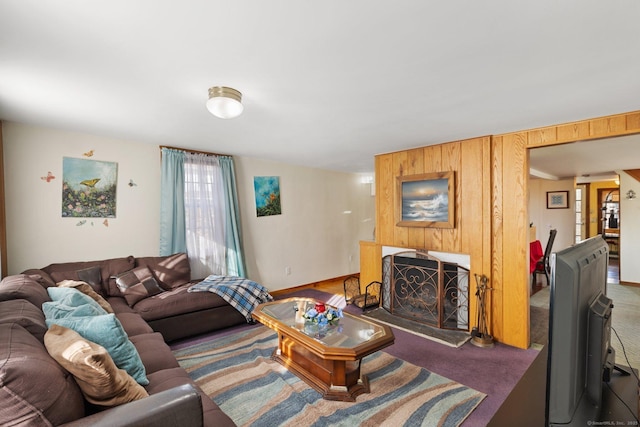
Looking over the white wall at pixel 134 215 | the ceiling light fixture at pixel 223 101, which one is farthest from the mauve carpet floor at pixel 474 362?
the ceiling light fixture at pixel 223 101

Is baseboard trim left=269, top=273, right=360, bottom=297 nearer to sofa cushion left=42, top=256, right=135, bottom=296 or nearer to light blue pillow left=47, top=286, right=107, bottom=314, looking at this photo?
sofa cushion left=42, top=256, right=135, bottom=296

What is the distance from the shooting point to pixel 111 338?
157cm

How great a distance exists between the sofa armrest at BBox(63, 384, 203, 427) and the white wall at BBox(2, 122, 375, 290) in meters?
2.85

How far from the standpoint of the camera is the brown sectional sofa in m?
0.99

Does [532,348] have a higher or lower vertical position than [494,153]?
lower

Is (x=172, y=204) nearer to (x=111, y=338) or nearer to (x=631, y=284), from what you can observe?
(x=111, y=338)

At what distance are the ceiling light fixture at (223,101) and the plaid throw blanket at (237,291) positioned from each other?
2.08 meters

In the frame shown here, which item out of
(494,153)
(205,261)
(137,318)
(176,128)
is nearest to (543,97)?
(494,153)

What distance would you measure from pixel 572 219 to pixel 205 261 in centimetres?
767

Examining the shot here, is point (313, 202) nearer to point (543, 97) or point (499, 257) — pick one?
point (499, 257)

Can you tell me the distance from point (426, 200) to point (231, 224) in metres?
2.65

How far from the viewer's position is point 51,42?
4.93 feet

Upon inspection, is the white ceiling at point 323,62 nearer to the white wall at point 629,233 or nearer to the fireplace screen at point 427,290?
the fireplace screen at point 427,290

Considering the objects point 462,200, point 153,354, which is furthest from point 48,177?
point 462,200
